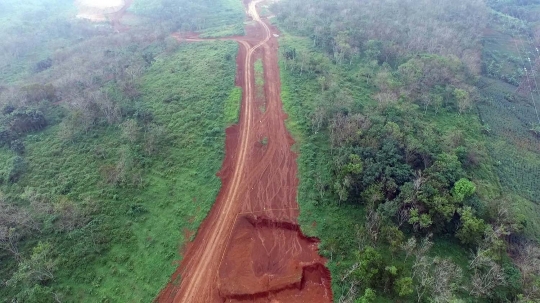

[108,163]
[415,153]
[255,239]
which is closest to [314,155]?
[415,153]

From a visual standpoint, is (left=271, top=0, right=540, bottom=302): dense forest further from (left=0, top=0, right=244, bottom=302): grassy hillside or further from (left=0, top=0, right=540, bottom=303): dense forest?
(left=0, top=0, right=244, bottom=302): grassy hillside

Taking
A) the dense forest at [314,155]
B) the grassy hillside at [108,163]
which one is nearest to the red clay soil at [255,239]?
the dense forest at [314,155]

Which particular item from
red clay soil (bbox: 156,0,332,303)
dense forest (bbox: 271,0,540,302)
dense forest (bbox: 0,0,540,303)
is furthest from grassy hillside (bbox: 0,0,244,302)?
dense forest (bbox: 271,0,540,302)

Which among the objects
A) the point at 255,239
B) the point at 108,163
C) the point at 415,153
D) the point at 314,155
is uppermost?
the point at 415,153

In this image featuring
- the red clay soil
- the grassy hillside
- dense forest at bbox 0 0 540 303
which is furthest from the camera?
the grassy hillside

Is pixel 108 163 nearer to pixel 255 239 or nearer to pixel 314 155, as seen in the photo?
pixel 255 239

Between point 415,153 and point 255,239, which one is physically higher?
point 415,153

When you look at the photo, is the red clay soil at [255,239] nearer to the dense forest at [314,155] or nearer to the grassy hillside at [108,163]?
the dense forest at [314,155]
